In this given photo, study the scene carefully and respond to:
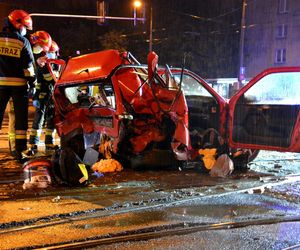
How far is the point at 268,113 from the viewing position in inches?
237

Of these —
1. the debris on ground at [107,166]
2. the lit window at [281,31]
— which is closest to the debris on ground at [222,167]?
the debris on ground at [107,166]

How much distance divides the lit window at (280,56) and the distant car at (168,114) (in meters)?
32.0

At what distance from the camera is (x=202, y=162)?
268 inches

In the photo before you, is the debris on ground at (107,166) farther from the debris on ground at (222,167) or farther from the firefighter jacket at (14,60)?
the firefighter jacket at (14,60)

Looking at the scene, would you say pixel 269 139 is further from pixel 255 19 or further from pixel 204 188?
pixel 255 19

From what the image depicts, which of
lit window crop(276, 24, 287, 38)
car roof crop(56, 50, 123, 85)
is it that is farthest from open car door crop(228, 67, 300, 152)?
lit window crop(276, 24, 287, 38)

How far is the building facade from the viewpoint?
36.2m

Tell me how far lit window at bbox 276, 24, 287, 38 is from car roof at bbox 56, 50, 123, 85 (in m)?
33.2

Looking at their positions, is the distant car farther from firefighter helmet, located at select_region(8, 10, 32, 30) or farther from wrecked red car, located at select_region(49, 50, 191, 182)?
firefighter helmet, located at select_region(8, 10, 32, 30)

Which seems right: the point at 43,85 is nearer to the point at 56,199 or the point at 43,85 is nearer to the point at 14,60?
the point at 14,60

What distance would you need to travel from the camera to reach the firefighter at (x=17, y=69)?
6.44m

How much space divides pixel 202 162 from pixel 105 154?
160 cm

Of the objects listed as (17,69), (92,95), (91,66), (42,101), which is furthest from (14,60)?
(42,101)

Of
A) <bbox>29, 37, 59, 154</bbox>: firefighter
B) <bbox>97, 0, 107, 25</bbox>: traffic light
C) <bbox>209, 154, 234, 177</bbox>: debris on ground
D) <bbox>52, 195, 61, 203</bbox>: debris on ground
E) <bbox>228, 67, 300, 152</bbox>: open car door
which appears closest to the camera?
<bbox>52, 195, 61, 203</bbox>: debris on ground
